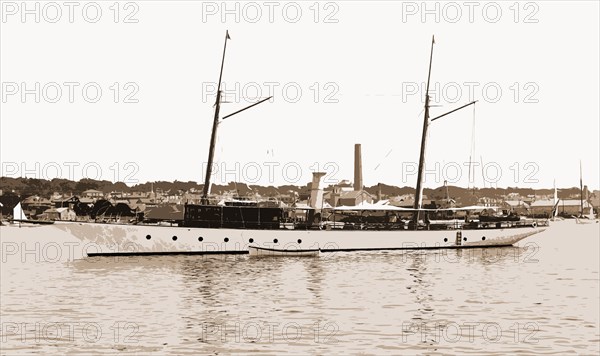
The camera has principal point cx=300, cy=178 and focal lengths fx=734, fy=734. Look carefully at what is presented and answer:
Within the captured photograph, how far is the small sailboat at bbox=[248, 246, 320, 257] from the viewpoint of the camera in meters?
56.5

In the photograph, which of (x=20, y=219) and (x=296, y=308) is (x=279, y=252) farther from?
(x=296, y=308)

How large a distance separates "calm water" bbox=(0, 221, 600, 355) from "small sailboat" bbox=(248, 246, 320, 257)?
A: 4.50m

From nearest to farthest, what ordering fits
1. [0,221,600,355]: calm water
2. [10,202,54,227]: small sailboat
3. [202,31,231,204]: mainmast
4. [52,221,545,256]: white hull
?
[0,221,600,355]: calm water, [52,221,545,256]: white hull, [202,31,231,204]: mainmast, [10,202,54,227]: small sailboat

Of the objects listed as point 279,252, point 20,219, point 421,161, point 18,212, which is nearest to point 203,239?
point 279,252

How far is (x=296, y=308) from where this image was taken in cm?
3003

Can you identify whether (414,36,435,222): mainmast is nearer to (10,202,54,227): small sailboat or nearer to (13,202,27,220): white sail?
(10,202,54,227): small sailboat

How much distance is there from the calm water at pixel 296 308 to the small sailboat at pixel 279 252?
4497 millimetres

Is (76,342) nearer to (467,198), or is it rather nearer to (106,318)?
(106,318)

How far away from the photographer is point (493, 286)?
3872 cm

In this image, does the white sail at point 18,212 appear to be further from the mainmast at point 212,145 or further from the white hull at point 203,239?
the mainmast at point 212,145

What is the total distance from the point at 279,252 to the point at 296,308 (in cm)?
2767

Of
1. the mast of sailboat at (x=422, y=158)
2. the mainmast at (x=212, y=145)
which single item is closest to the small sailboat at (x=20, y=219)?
the mainmast at (x=212, y=145)

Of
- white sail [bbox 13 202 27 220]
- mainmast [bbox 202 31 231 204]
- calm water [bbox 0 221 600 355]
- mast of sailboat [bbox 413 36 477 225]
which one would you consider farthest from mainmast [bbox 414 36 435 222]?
white sail [bbox 13 202 27 220]

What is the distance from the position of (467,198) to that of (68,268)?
160 metres
